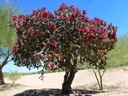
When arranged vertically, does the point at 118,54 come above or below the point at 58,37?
above

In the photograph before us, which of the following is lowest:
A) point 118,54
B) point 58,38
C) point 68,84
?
point 68,84

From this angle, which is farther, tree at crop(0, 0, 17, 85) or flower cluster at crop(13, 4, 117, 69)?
tree at crop(0, 0, 17, 85)

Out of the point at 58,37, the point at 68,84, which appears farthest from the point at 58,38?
the point at 68,84

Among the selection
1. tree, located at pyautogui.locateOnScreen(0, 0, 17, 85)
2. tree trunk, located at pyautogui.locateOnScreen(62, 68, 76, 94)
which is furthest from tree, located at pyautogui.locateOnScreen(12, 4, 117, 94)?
tree, located at pyautogui.locateOnScreen(0, 0, 17, 85)

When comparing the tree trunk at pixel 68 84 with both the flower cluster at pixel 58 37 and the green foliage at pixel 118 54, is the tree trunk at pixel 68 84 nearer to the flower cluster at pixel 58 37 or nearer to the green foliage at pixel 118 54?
the flower cluster at pixel 58 37

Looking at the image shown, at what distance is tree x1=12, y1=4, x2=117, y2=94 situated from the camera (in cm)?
1201

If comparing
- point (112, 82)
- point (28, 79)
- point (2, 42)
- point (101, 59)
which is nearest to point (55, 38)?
point (101, 59)

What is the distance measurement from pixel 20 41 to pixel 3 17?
7.95 meters

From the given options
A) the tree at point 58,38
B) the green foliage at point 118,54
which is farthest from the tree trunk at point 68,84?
the green foliage at point 118,54

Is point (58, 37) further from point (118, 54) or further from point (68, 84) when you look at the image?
point (118, 54)

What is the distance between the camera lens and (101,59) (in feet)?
46.5

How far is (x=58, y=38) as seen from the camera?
12.2 meters

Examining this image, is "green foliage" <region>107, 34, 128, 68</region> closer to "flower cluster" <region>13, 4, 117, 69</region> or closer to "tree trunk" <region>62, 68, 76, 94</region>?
"tree trunk" <region>62, 68, 76, 94</region>

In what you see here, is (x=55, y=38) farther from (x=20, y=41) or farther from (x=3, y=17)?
(x=3, y=17)
